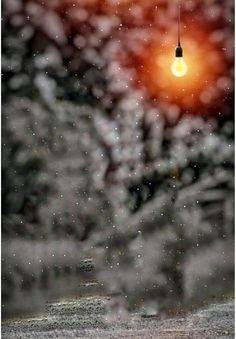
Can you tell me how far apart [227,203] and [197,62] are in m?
0.61

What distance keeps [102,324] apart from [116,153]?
735 millimetres

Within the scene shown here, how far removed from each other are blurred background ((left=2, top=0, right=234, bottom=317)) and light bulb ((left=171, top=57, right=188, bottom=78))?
3cm

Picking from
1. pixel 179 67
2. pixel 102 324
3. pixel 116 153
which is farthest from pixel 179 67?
pixel 102 324

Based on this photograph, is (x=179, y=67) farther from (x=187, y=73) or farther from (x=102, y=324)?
(x=102, y=324)

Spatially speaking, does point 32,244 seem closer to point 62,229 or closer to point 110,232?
point 62,229

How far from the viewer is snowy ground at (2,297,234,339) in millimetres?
2424

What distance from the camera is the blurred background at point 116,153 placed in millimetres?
2393

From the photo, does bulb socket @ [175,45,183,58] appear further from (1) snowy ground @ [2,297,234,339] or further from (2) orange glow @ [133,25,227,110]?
(1) snowy ground @ [2,297,234,339]

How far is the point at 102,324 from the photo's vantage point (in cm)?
244

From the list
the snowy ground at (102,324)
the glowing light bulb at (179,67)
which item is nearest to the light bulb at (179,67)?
the glowing light bulb at (179,67)

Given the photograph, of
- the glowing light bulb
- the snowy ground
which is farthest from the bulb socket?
the snowy ground

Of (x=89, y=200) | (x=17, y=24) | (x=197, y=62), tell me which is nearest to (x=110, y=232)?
(x=89, y=200)

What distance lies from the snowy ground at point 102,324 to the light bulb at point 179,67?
3.26 feet

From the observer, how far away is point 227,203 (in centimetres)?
243
